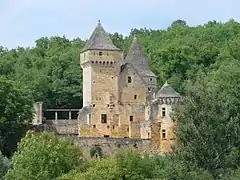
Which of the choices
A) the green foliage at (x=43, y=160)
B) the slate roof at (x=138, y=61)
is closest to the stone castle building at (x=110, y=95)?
the slate roof at (x=138, y=61)

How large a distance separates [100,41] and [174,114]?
16.7m

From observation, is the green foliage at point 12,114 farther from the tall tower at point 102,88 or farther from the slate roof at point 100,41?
the slate roof at point 100,41

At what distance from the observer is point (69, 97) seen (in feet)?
312

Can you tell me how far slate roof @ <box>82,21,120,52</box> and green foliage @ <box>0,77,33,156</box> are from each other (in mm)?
5917

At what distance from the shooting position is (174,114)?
2554 inches

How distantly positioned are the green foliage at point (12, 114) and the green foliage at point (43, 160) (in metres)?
12.3

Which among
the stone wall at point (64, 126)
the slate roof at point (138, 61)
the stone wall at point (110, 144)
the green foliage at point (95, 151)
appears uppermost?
the slate roof at point (138, 61)

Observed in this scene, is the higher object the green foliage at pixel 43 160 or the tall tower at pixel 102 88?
the tall tower at pixel 102 88

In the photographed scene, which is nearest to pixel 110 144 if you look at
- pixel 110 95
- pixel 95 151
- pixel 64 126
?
pixel 95 151

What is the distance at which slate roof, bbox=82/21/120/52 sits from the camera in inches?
3150

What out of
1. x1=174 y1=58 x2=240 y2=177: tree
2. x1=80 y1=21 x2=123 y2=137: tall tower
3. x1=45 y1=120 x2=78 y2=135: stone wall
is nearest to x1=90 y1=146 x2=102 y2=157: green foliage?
x1=80 y1=21 x2=123 y2=137: tall tower

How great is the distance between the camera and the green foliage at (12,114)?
7662 centimetres

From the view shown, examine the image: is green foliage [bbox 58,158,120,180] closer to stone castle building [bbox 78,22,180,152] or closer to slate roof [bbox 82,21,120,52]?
stone castle building [bbox 78,22,180,152]

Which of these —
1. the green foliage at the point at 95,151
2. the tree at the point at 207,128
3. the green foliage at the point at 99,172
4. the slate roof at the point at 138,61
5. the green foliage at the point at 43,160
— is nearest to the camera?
the green foliage at the point at 99,172
